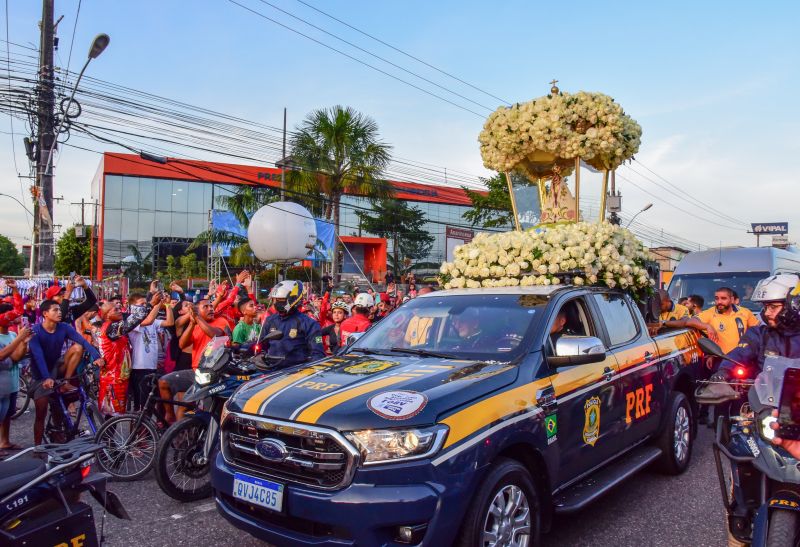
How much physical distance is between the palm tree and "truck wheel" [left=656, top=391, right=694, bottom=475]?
1990 centimetres

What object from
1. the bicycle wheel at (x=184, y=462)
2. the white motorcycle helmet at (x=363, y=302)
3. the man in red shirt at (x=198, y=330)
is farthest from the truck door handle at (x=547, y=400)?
the white motorcycle helmet at (x=363, y=302)

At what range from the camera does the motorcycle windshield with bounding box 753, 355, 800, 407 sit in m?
2.79

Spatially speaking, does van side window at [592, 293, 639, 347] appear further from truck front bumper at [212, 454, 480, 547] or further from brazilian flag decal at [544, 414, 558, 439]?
truck front bumper at [212, 454, 480, 547]

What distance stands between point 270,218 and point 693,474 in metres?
20.2

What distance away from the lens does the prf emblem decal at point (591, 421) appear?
13.8ft

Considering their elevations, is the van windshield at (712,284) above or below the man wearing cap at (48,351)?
above

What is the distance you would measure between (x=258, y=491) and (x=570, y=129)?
226 inches

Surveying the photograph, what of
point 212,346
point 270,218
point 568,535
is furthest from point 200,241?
point 568,535

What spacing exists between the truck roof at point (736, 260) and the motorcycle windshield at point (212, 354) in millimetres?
10349

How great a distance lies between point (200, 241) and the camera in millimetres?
34000

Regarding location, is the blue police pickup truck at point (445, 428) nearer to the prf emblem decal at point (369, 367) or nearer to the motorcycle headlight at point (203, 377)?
the prf emblem decal at point (369, 367)

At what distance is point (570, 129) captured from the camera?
7359 millimetres

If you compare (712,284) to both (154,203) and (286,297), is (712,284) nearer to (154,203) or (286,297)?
(286,297)

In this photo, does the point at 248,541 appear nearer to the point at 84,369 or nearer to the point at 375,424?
the point at 375,424
